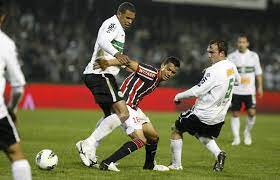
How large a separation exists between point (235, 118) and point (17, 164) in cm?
950

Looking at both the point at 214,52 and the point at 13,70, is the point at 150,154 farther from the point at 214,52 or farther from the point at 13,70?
the point at 13,70

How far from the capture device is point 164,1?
27.1 metres

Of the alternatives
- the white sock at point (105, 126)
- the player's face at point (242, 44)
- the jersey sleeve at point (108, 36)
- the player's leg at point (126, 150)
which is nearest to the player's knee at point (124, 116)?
the player's leg at point (126, 150)

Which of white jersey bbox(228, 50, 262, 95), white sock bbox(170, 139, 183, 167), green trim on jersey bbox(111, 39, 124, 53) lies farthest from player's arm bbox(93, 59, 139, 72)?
white jersey bbox(228, 50, 262, 95)

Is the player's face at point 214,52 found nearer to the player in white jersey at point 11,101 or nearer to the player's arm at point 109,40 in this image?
the player's arm at point 109,40

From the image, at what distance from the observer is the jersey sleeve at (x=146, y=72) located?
392 inches

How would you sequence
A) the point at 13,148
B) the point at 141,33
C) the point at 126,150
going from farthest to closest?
the point at 141,33
the point at 126,150
the point at 13,148

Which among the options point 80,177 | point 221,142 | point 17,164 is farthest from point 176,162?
point 221,142

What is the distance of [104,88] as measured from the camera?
10.2 m

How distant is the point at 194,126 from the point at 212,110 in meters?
0.40

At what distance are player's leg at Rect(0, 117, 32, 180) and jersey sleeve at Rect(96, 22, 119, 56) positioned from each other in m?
2.89

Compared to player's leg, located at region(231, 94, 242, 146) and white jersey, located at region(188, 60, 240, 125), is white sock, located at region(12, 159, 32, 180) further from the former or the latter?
player's leg, located at region(231, 94, 242, 146)

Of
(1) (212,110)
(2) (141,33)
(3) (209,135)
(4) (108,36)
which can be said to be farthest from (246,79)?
(2) (141,33)

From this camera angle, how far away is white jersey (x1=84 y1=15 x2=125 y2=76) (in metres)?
9.78
